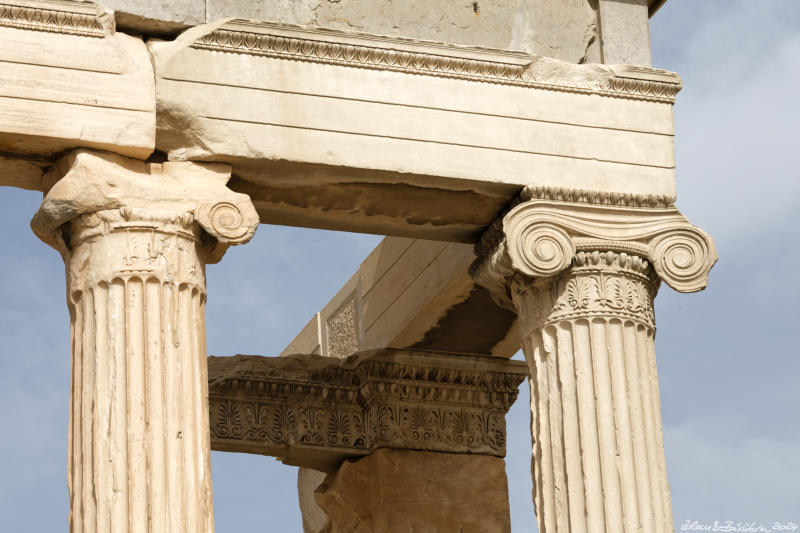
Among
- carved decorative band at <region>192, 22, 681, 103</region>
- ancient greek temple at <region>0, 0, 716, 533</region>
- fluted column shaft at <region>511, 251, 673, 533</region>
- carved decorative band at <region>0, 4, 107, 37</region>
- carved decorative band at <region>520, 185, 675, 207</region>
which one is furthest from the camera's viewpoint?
carved decorative band at <region>520, 185, 675, 207</region>

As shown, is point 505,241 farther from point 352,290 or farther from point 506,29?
point 352,290

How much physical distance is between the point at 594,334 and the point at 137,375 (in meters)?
3.15

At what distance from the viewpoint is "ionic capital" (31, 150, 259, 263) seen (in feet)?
35.8

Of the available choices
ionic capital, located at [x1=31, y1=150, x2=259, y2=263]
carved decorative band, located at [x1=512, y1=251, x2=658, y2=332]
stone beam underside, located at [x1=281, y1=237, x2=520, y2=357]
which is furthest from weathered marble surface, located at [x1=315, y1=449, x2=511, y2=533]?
ionic capital, located at [x1=31, y1=150, x2=259, y2=263]

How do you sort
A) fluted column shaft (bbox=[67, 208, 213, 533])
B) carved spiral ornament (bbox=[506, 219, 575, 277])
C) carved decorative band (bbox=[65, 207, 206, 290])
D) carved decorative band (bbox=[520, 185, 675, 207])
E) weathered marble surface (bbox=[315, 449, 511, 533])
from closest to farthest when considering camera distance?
fluted column shaft (bbox=[67, 208, 213, 533])
carved decorative band (bbox=[65, 207, 206, 290])
carved spiral ornament (bbox=[506, 219, 575, 277])
carved decorative band (bbox=[520, 185, 675, 207])
weathered marble surface (bbox=[315, 449, 511, 533])

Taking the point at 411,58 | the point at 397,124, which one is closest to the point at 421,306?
the point at 397,124

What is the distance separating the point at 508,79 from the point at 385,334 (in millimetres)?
3659

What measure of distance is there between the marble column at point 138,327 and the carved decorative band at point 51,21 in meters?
0.82

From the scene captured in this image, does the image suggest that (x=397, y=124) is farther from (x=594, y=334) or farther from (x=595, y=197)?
(x=594, y=334)

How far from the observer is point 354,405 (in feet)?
49.9

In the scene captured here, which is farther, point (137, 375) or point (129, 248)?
point (129, 248)

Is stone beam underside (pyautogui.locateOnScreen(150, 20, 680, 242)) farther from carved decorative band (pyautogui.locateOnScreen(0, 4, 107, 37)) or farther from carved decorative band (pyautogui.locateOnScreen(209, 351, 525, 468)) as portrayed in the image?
carved decorative band (pyautogui.locateOnScreen(209, 351, 525, 468))

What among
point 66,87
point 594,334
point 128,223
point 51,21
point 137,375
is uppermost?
point 51,21

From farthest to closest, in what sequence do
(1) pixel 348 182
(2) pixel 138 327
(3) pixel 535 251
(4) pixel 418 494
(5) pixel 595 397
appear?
(4) pixel 418 494
(3) pixel 535 251
(1) pixel 348 182
(5) pixel 595 397
(2) pixel 138 327
